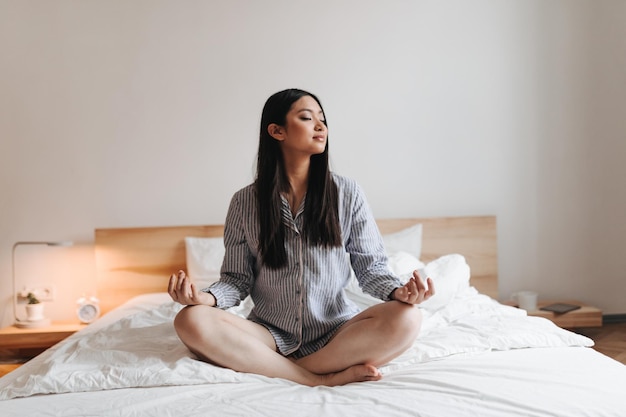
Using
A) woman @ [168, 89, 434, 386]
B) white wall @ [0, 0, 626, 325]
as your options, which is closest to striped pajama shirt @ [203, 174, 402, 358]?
woman @ [168, 89, 434, 386]

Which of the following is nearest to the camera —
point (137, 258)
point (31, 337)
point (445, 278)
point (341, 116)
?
point (445, 278)

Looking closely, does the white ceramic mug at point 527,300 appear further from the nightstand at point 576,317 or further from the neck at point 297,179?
the neck at point 297,179

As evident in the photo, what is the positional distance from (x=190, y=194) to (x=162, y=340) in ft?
5.12

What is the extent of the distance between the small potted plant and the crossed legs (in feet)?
5.93

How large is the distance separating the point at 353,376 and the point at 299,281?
1.11 ft

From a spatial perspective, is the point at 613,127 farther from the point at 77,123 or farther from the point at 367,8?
the point at 77,123

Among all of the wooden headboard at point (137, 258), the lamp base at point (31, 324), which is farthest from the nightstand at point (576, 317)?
the lamp base at point (31, 324)

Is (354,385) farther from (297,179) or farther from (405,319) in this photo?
(297,179)

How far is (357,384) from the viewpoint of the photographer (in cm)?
169

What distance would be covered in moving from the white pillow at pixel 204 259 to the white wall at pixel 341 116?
10.5 inches

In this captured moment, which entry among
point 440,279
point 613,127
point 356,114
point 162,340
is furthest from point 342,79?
point 162,340

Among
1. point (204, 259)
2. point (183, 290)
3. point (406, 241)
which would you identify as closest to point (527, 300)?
point (406, 241)

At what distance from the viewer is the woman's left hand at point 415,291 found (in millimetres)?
1663

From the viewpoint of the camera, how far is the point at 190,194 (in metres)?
3.48
